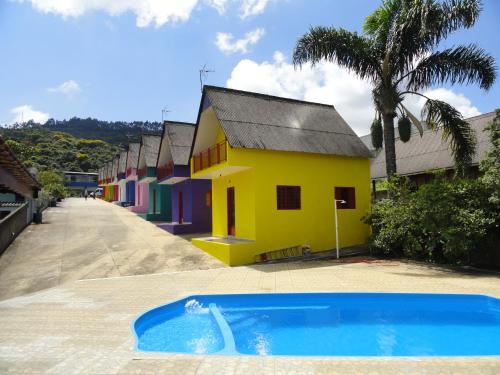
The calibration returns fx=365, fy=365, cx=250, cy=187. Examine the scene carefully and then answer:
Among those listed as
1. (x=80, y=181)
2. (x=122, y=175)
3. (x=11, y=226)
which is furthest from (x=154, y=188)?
(x=80, y=181)

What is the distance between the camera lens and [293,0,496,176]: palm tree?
1329 centimetres

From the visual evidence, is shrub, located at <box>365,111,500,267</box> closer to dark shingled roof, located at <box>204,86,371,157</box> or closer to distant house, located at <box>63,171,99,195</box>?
dark shingled roof, located at <box>204,86,371,157</box>

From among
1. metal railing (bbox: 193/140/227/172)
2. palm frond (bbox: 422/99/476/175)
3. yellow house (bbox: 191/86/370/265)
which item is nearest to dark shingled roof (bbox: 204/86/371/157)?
yellow house (bbox: 191/86/370/265)

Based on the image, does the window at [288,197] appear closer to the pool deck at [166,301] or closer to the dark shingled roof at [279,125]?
the dark shingled roof at [279,125]

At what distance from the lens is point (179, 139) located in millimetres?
21750

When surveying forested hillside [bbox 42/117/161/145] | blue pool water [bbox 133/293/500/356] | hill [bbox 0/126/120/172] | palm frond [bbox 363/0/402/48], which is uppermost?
forested hillside [bbox 42/117/161/145]

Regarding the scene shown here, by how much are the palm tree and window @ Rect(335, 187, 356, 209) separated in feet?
7.14

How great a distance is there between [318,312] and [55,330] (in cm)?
542

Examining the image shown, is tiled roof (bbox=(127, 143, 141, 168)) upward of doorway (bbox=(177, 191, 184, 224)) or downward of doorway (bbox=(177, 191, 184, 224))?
upward

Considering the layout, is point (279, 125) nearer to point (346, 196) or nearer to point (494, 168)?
point (346, 196)

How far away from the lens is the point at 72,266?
12.6m

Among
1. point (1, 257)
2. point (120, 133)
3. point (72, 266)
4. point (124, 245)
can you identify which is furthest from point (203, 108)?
point (120, 133)

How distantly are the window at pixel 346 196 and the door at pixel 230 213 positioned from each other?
4727mm

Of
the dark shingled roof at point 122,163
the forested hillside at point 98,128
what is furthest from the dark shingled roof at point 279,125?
the forested hillside at point 98,128
